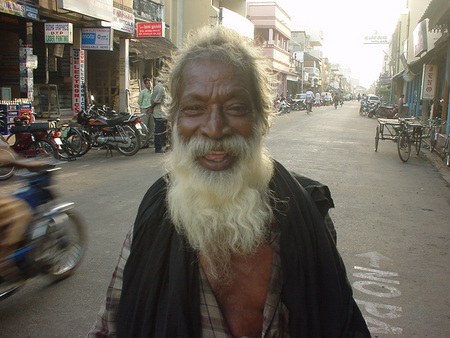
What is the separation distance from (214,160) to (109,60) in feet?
56.2

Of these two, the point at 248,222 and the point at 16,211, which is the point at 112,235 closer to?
the point at 16,211

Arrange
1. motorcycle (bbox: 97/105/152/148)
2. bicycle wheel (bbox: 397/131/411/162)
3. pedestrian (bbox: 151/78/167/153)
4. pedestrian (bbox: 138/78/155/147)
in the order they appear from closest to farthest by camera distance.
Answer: motorcycle (bbox: 97/105/152/148)
bicycle wheel (bbox: 397/131/411/162)
pedestrian (bbox: 151/78/167/153)
pedestrian (bbox: 138/78/155/147)

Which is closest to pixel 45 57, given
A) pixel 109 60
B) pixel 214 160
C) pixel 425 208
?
pixel 109 60

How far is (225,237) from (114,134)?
946 cm

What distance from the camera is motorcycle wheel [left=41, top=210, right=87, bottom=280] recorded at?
12.1 ft

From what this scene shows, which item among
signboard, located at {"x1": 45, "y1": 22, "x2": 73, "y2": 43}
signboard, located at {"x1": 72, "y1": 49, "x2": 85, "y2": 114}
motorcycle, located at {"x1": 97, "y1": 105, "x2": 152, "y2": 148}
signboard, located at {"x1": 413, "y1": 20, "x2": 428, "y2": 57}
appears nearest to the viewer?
motorcycle, located at {"x1": 97, "y1": 105, "x2": 152, "y2": 148}

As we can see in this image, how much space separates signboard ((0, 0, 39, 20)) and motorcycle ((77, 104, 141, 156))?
2.79 metres

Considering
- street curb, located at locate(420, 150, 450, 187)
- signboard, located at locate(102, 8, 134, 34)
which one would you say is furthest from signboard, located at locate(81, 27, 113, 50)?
street curb, located at locate(420, 150, 450, 187)

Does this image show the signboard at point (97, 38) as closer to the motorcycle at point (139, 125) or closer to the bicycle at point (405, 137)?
the motorcycle at point (139, 125)

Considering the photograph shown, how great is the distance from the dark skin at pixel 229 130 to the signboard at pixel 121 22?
1394 cm

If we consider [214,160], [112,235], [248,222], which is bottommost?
[112,235]

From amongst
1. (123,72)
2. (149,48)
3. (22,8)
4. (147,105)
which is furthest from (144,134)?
(149,48)

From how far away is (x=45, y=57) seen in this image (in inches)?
573

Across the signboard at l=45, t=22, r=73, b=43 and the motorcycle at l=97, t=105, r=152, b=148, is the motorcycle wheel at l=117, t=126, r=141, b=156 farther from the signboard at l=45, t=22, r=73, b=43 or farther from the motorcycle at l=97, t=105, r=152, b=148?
the signboard at l=45, t=22, r=73, b=43
